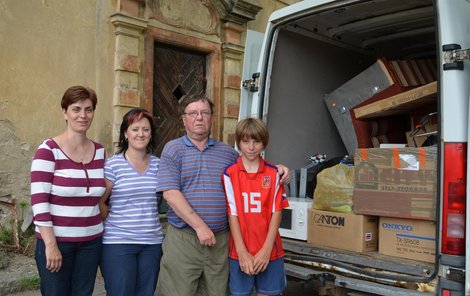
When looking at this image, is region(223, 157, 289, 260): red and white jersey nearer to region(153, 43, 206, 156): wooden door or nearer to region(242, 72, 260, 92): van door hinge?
region(242, 72, 260, 92): van door hinge

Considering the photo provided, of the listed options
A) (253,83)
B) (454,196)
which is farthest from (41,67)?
(454,196)

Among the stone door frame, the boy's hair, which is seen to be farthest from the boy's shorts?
the stone door frame

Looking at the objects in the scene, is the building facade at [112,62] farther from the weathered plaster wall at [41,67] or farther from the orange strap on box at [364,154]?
the orange strap on box at [364,154]

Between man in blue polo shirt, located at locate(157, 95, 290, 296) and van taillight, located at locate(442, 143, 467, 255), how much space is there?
4.14 feet

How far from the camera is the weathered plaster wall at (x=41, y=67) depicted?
507cm

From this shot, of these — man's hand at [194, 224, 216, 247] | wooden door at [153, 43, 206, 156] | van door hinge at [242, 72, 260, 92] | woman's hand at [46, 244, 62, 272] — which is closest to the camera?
woman's hand at [46, 244, 62, 272]

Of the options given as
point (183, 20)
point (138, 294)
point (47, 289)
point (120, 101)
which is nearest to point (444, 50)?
point (138, 294)

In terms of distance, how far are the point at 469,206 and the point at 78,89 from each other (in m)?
2.22

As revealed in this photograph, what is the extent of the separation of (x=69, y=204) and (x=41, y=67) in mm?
3408

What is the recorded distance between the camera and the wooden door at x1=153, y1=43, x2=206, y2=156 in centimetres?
666

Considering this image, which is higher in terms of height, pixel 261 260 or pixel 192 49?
pixel 192 49

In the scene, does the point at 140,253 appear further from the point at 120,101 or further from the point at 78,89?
the point at 120,101

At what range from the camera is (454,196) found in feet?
8.57

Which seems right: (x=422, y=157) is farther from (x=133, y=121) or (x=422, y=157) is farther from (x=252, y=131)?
(x=133, y=121)
